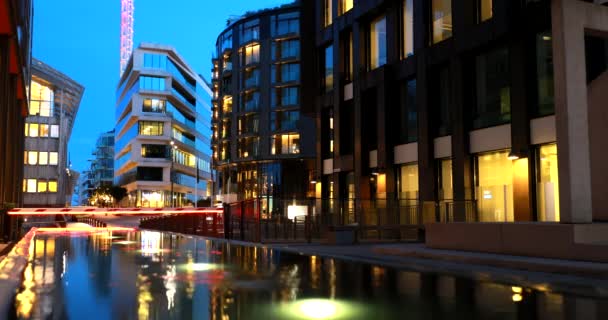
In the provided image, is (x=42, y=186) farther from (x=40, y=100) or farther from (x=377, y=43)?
(x=377, y=43)

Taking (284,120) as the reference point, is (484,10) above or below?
below

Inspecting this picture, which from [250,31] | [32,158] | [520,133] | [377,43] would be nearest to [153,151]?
[32,158]

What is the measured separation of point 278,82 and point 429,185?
183 ft

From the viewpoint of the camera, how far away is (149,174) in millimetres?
113938

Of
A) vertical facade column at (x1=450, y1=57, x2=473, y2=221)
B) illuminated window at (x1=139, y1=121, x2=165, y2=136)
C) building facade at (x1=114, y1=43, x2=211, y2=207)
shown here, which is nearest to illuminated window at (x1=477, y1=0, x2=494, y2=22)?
vertical facade column at (x1=450, y1=57, x2=473, y2=221)

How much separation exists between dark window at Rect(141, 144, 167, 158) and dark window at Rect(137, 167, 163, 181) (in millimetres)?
2320

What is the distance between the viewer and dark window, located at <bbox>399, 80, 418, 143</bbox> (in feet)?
110

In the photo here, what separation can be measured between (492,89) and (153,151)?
92.8m

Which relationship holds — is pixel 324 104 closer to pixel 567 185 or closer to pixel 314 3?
pixel 314 3

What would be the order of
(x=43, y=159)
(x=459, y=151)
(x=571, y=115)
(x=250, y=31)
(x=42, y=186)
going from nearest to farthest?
(x=571, y=115)
(x=459, y=151)
(x=250, y=31)
(x=42, y=186)
(x=43, y=159)

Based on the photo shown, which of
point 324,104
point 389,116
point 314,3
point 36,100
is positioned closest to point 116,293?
point 389,116

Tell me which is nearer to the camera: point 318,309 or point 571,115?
point 318,309

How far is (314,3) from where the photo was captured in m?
46.0

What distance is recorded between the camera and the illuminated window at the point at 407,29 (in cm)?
3422
